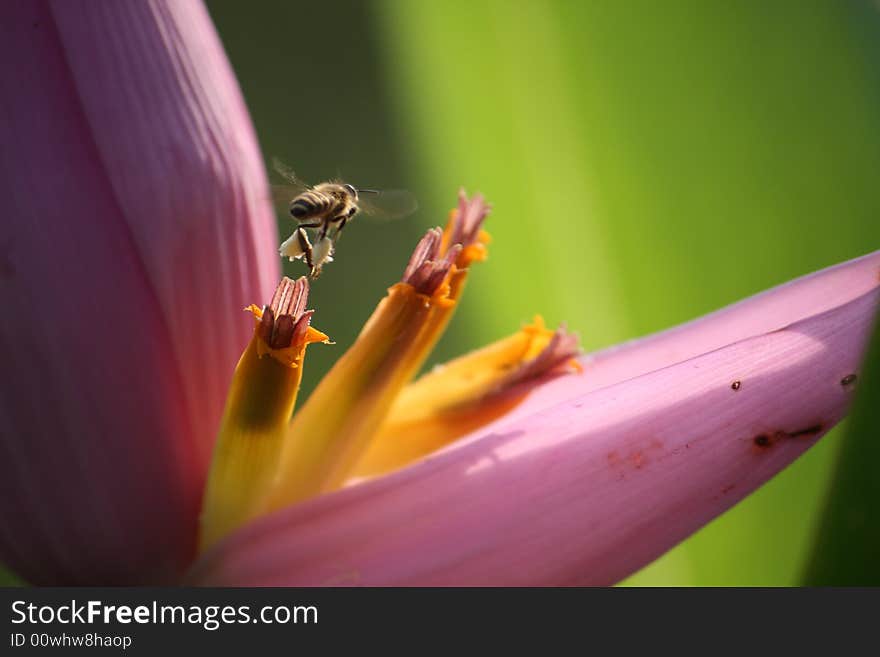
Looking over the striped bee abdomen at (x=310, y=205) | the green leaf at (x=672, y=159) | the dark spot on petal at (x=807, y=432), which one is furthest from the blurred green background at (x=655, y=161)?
the striped bee abdomen at (x=310, y=205)

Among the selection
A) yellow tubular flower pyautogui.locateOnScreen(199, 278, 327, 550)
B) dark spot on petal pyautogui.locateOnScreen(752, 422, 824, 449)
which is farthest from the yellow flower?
dark spot on petal pyautogui.locateOnScreen(752, 422, 824, 449)

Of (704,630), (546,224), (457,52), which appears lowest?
(704,630)

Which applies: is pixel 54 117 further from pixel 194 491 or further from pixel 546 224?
pixel 546 224

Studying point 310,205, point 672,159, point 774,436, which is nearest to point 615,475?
point 774,436

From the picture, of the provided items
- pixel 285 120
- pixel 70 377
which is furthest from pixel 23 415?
pixel 285 120

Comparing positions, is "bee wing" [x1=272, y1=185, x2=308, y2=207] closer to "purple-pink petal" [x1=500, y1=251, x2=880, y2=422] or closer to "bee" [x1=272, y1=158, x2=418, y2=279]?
"bee" [x1=272, y1=158, x2=418, y2=279]
